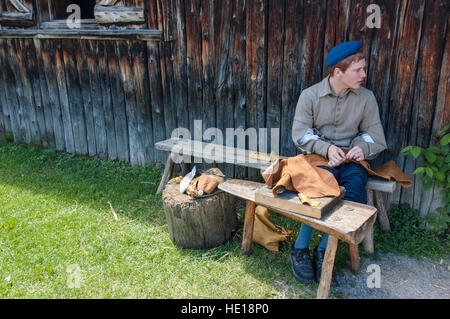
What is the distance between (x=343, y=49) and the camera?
3207 millimetres

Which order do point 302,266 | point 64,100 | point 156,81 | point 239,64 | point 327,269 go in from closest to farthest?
point 327,269
point 302,266
point 239,64
point 156,81
point 64,100

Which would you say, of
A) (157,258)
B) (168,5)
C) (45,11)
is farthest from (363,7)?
(45,11)

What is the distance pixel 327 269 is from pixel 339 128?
134 centimetres

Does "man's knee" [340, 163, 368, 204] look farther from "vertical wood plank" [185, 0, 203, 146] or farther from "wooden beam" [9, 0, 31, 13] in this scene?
"wooden beam" [9, 0, 31, 13]

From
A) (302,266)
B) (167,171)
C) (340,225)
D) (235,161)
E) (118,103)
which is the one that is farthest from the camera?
(118,103)

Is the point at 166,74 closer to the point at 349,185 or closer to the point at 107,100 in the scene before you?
the point at 107,100

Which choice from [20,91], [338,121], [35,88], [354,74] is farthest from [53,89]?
[354,74]

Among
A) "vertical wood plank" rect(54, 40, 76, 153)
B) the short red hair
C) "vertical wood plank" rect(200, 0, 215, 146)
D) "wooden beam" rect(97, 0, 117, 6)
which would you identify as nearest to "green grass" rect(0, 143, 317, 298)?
"vertical wood plank" rect(54, 40, 76, 153)

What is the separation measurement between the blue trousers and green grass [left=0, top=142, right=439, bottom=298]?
32 centimetres

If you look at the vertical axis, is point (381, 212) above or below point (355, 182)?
below

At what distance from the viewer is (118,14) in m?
4.77

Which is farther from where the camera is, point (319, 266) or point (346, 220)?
point (319, 266)

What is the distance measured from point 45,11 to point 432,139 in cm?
538

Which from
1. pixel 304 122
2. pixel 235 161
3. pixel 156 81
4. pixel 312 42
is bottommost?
pixel 235 161
